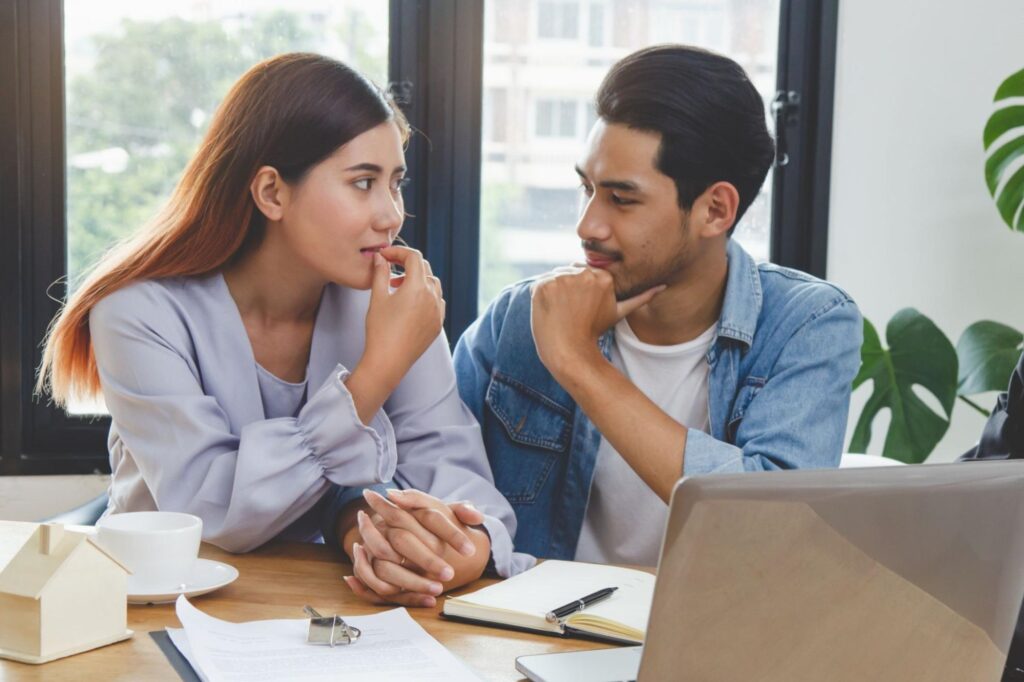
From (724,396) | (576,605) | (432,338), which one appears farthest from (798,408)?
(576,605)

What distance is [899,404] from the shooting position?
2.56m

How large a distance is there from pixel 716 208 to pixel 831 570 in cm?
113

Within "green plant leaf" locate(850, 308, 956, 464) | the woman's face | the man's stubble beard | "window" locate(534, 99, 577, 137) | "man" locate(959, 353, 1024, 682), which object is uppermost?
"window" locate(534, 99, 577, 137)

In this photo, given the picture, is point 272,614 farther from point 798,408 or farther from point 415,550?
point 798,408

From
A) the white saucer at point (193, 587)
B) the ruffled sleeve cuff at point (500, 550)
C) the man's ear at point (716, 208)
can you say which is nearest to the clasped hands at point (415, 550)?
the ruffled sleeve cuff at point (500, 550)

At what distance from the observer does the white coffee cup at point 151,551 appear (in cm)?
107

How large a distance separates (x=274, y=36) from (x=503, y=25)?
1.84ft

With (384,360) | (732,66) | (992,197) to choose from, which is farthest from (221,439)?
(992,197)

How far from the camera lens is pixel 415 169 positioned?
2.74 m

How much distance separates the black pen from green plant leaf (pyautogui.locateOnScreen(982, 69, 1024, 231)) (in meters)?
1.86

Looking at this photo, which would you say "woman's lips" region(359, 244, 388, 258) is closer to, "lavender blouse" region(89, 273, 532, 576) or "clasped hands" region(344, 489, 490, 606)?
"lavender blouse" region(89, 273, 532, 576)

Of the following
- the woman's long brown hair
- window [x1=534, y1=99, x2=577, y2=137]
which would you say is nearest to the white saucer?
the woman's long brown hair

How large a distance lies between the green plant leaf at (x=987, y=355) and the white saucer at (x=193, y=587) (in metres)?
1.95

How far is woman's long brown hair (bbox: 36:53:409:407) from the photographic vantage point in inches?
61.7
